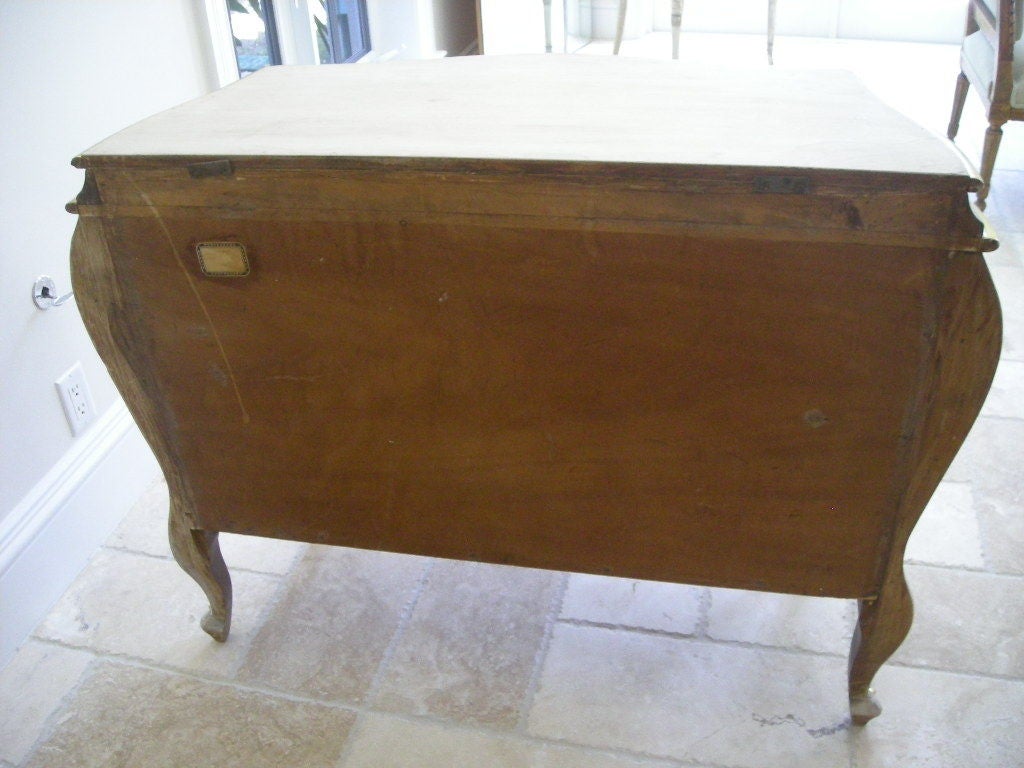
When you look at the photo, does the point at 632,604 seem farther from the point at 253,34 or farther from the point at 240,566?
the point at 253,34

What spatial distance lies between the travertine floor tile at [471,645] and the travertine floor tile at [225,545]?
26cm

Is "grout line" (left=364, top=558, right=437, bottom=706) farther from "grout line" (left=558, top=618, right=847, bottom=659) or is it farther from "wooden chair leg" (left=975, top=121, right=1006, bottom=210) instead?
"wooden chair leg" (left=975, top=121, right=1006, bottom=210)

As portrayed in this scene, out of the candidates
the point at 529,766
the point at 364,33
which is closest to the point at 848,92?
the point at 529,766

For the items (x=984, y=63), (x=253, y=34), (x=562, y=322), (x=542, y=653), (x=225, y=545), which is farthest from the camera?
(x=984, y=63)

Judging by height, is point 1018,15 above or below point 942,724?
above

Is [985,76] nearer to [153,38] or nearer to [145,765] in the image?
[153,38]

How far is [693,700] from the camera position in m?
1.29

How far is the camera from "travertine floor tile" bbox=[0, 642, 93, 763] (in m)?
1.26

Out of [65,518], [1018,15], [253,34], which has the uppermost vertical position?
[253,34]

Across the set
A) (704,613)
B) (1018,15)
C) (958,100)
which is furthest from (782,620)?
(958,100)

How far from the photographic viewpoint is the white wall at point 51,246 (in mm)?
1344

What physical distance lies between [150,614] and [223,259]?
72cm

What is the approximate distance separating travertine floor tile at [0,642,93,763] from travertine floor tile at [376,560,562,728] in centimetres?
46

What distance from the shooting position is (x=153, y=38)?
5.36ft
